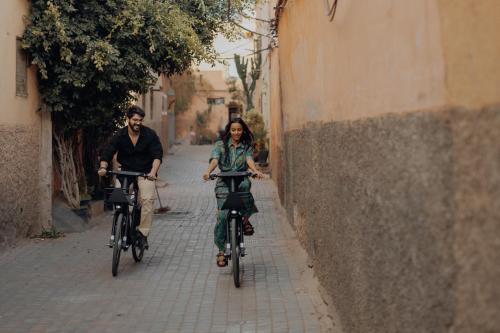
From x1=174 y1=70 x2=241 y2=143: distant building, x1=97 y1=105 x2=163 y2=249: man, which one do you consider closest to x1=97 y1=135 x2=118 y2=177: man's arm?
x1=97 y1=105 x2=163 y2=249: man

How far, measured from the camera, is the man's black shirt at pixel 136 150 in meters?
8.11

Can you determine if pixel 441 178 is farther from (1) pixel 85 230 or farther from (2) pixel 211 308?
(1) pixel 85 230

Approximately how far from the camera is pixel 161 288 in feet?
22.7

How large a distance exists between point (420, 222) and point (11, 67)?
25.8ft

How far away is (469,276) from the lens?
8.72ft

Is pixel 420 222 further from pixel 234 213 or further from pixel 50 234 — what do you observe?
pixel 50 234

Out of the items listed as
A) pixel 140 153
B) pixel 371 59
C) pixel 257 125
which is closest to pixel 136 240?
pixel 140 153

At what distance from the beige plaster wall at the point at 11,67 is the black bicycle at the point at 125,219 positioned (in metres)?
2.47

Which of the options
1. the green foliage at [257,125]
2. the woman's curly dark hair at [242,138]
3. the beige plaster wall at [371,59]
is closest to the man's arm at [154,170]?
the woman's curly dark hair at [242,138]

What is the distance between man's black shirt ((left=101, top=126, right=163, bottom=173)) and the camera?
8.11 meters

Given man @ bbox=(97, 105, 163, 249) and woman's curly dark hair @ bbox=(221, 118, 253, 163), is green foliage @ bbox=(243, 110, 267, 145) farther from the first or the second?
woman's curly dark hair @ bbox=(221, 118, 253, 163)

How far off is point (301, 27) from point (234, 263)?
3291 mm

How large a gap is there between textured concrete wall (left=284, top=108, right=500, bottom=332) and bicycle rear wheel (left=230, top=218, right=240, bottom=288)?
1758 millimetres

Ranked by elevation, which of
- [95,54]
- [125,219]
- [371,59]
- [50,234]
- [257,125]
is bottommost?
[50,234]
